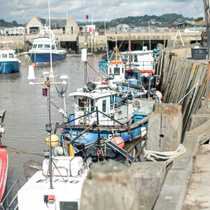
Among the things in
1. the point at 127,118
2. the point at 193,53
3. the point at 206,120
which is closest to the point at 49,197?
the point at 206,120

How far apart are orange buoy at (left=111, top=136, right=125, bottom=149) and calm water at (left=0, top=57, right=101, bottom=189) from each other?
300 cm

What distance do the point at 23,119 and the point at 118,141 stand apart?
46.9 ft

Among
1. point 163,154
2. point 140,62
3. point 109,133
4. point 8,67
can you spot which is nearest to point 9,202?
point 109,133

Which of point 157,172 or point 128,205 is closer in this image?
point 128,205

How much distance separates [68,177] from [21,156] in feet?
32.0

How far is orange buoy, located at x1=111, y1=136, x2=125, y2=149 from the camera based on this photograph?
17.0 metres

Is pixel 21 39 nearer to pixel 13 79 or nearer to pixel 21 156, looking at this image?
pixel 13 79

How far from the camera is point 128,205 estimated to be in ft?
14.3

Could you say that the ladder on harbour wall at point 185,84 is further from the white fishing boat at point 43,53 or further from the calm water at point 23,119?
the white fishing boat at point 43,53

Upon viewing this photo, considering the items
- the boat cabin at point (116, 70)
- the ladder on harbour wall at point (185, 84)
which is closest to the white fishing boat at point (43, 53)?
the ladder on harbour wall at point (185, 84)

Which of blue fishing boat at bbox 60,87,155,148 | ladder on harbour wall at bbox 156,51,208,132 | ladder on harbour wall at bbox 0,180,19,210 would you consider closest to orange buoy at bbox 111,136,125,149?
blue fishing boat at bbox 60,87,155,148

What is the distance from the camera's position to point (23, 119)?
1208 inches

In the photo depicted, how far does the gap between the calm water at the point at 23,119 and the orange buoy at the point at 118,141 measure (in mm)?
2999

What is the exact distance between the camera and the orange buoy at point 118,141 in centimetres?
1695
